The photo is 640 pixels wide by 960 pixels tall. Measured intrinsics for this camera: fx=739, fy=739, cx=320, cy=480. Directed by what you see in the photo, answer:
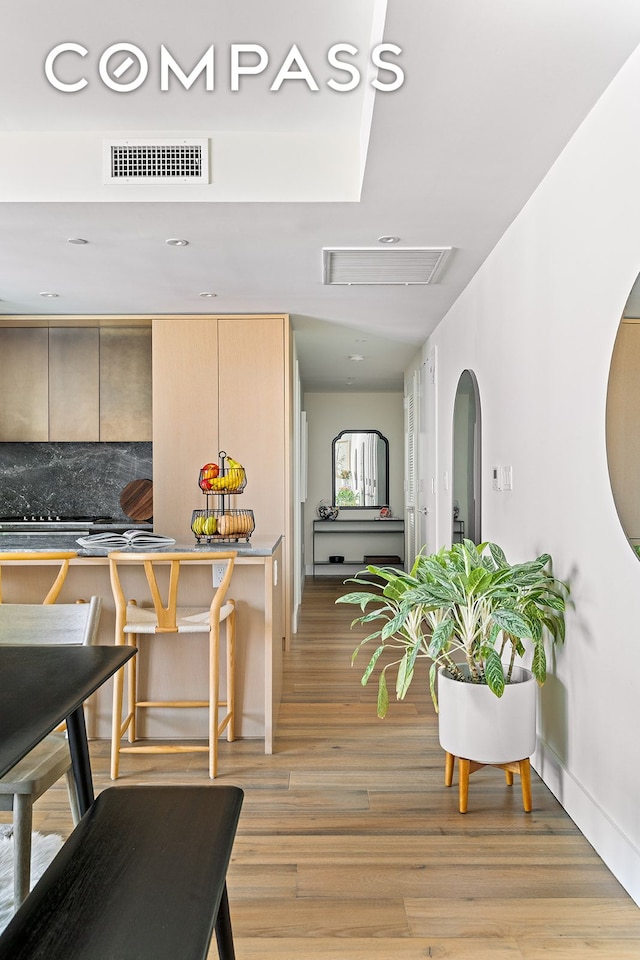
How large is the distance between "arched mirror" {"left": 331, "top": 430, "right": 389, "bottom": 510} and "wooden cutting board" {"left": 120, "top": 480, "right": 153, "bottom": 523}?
3.95 meters

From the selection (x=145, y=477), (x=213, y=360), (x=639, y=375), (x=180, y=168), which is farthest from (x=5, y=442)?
(x=639, y=375)

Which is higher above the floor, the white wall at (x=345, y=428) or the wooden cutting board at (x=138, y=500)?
the white wall at (x=345, y=428)

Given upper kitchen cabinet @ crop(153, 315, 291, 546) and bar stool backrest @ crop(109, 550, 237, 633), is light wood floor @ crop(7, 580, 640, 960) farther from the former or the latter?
upper kitchen cabinet @ crop(153, 315, 291, 546)

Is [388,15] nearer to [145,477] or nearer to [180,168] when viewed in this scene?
[180,168]

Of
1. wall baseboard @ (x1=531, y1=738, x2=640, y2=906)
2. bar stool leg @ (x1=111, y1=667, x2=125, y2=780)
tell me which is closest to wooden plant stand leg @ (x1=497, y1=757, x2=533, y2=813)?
wall baseboard @ (x1=531, y1=738, x2=640, y2=906)

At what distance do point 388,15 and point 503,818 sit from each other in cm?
248

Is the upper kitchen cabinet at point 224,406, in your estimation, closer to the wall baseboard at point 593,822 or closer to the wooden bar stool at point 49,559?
the wooden bar stool at point 49,559

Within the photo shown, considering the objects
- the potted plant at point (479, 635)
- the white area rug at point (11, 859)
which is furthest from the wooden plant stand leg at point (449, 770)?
the white area rug at point (11, 859)

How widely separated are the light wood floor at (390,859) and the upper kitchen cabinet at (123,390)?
2.76 m

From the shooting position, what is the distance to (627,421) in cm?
209

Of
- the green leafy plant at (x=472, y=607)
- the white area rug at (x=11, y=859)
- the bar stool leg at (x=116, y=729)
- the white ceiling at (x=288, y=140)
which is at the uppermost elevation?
the white ceiling at (x=288, y=140)

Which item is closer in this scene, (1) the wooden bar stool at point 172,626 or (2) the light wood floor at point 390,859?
(2) the light wood floor at point 390,859

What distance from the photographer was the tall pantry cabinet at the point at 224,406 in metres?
5.19

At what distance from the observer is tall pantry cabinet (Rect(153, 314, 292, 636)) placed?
17.0 feet
